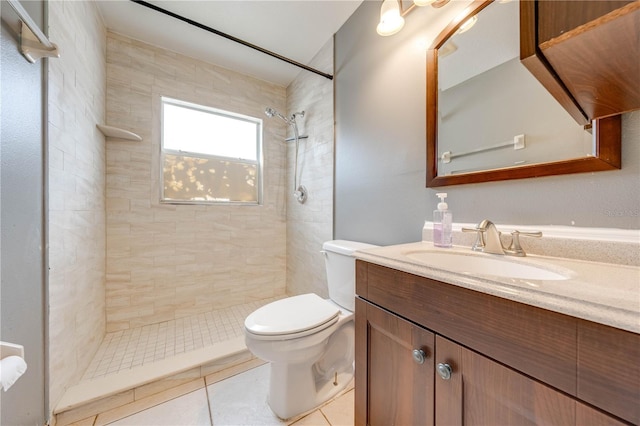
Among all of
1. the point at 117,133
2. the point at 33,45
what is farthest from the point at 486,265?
the point at 117,133

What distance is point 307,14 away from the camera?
1.53 m

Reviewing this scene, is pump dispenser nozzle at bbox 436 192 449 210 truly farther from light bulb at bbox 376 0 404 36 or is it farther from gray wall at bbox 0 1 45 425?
gray wall at bbox 0 1 45 425

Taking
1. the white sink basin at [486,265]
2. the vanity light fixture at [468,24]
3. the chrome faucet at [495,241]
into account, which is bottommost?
the white sink basin at [486,265]

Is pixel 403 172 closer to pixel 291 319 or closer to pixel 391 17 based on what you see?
pixel 391 17

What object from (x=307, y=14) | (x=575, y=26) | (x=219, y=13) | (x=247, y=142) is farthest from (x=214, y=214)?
(x=575, y=26)

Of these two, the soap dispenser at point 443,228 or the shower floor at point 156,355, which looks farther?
the shower floor at point 156,355

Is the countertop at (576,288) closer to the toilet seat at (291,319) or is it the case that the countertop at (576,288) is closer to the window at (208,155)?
the toilet seat at (291,319)

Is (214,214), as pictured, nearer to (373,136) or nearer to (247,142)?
(247,142)

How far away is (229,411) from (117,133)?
1886 mm

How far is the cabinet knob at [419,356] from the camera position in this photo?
23.2 inches

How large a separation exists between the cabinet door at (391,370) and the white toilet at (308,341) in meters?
0.28

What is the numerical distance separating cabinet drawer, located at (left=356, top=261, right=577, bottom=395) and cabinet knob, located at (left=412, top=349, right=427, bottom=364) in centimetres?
7

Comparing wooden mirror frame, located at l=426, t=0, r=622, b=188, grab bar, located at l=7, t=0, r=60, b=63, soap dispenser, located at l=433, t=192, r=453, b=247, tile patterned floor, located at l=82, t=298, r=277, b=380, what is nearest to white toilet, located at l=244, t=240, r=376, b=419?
soap dispenser, located at l=433, t=192, r=453, b=247

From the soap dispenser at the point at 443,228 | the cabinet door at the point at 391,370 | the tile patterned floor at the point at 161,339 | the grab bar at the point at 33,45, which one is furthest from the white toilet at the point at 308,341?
the grab bar at the point at 33,45
